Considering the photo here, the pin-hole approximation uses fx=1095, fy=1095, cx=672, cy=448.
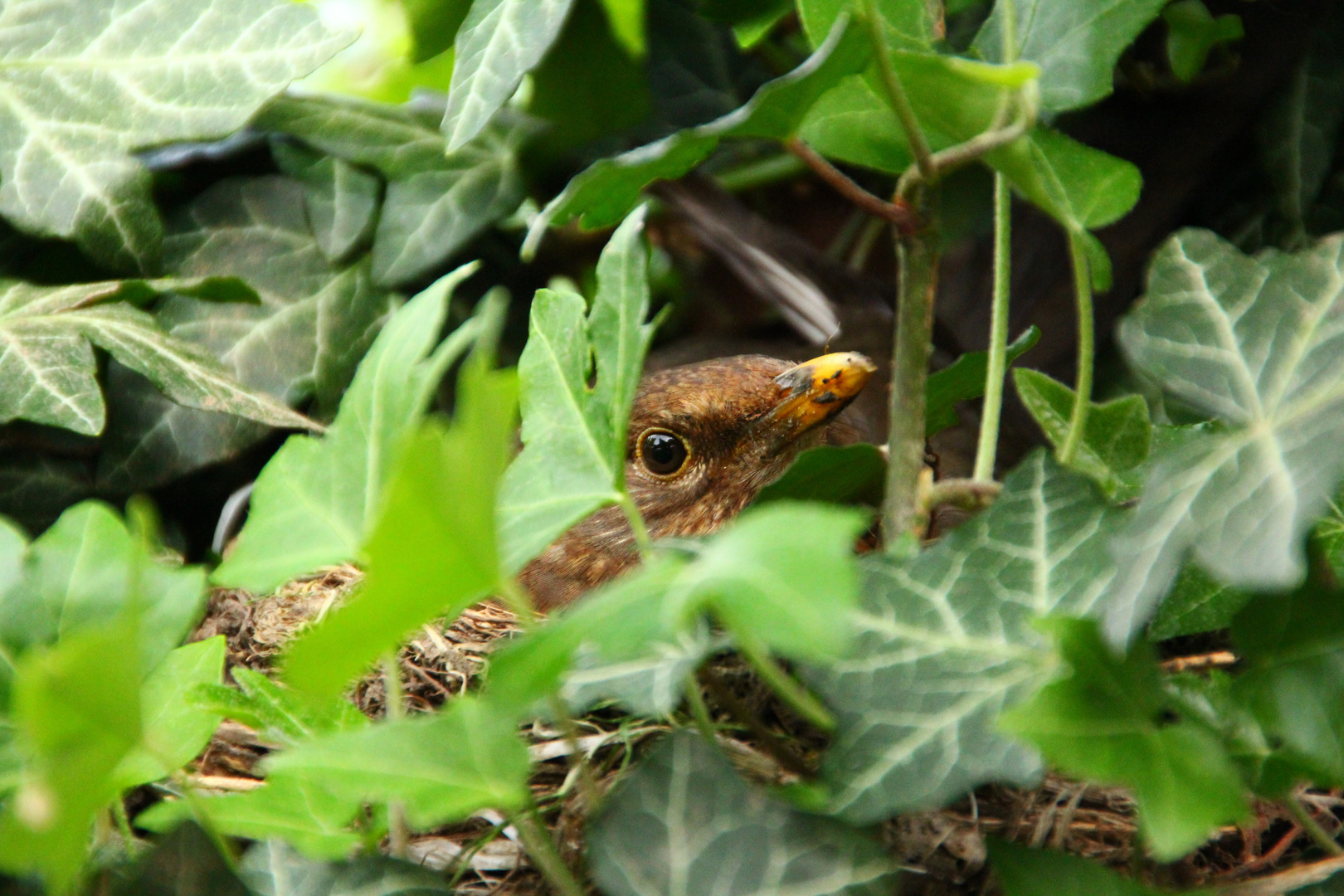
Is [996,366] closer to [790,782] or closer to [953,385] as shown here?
[953,385]

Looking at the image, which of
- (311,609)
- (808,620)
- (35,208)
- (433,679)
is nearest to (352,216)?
(35,208)

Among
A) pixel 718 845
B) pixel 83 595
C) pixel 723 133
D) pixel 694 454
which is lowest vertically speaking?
pixel 694 454

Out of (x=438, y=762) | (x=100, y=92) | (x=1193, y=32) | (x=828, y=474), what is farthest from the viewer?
(x=1193, y=32)

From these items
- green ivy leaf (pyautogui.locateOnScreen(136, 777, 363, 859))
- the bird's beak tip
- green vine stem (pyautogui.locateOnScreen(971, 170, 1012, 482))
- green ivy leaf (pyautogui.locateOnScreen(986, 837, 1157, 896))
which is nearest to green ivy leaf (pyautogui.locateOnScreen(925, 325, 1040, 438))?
green vine stem (pyautogui.locateOnScreen(971, 170, 1012, 482))

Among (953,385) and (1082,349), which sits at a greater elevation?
(1082,349)

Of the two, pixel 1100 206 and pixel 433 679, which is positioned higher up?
pixel 1100 206

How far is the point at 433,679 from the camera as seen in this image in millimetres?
1479

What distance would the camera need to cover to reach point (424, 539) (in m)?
0.61

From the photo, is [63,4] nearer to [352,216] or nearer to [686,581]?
[352,216]

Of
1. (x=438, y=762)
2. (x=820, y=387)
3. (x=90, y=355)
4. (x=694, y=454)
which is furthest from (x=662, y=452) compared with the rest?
(x=438, y=762)

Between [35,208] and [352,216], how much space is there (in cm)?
44

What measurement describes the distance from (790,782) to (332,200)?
3.79 ft

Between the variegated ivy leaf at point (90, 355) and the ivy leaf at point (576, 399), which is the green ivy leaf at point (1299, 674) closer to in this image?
the ivy leaf at point (576, 399)

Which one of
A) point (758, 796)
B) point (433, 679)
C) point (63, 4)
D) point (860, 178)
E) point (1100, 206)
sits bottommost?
point (433, 679)
